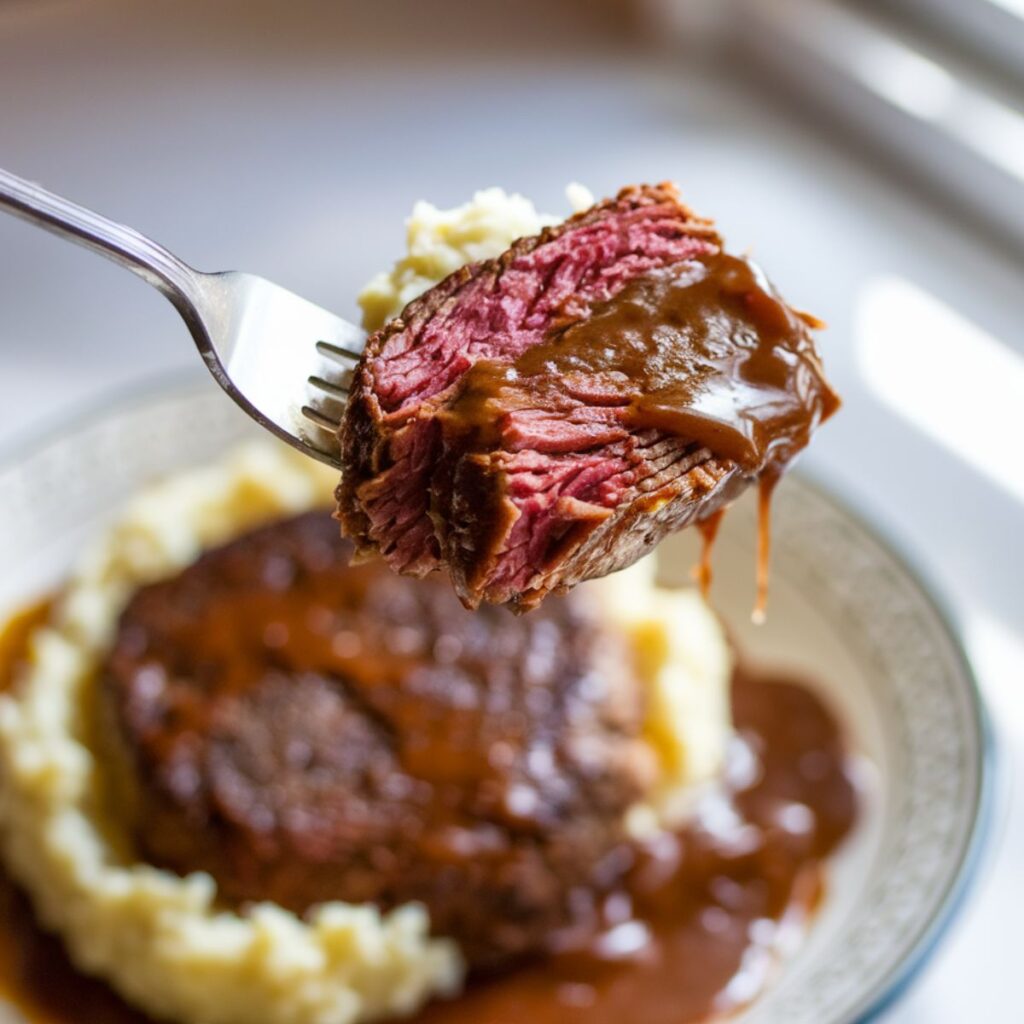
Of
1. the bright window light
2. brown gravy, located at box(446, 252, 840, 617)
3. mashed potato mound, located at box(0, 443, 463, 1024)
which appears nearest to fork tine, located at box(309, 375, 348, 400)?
brown gravy, located at box(446, 252, 840, 617)

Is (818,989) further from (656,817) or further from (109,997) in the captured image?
(109,997)

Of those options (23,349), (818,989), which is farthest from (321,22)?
(818,989)

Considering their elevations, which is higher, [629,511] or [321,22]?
Answer: [321,22]

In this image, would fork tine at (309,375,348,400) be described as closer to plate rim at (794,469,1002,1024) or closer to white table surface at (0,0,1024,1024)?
plate rim at (794,469,1002,1024)

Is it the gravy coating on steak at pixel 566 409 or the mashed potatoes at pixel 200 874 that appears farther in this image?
the mashed potatoes at pixel 200 874

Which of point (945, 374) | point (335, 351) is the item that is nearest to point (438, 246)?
point (335, 351)

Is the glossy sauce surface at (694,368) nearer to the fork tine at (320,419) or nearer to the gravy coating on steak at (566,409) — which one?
the gravy coating on steak at (566,409)

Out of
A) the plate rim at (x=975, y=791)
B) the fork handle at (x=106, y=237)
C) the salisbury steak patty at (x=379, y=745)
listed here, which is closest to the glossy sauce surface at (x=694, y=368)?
the fork handle at (x=106, y=237)
